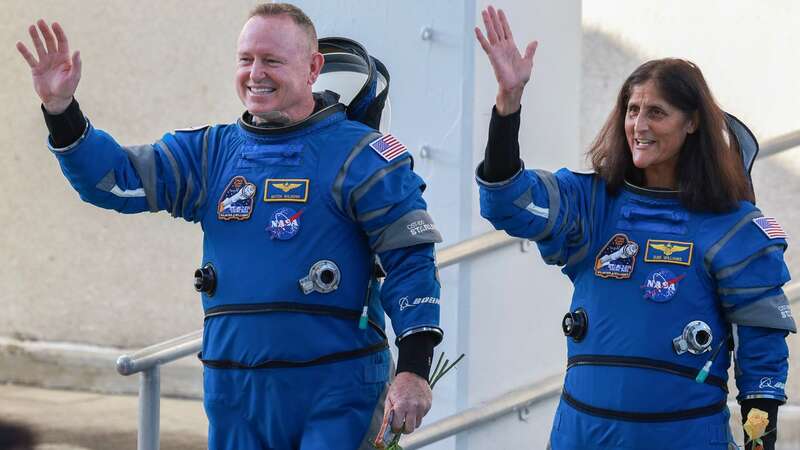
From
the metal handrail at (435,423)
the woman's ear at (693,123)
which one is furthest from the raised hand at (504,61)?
the metal handrail at (435,423)

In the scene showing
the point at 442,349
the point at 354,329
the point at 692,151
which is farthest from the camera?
the point at 442,349

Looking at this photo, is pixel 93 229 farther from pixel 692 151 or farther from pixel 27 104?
pixel 692 151

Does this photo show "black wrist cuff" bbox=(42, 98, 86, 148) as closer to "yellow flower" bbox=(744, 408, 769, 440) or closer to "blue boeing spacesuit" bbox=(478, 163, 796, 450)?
"blue boeing spacesuit" bbox=(478, 163, 796, 450)

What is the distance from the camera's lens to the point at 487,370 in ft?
13.7

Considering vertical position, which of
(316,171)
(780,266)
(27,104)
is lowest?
(780,266)

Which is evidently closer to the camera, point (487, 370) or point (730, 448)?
point (730, 448)

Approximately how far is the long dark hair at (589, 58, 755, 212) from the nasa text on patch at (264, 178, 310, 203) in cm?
75

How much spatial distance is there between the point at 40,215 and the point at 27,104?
0.66 metres

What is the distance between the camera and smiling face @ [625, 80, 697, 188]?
315cm

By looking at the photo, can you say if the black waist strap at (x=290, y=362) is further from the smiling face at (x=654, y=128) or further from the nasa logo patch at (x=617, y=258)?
the smiling face at (x=654, y=128)

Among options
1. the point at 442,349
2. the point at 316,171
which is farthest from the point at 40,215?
the point at 316,171

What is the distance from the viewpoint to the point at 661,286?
9.99 feet

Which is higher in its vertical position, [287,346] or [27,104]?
[27,104]

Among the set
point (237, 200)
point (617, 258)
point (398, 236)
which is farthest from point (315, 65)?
point (617, 258)
